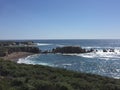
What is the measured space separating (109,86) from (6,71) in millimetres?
9679

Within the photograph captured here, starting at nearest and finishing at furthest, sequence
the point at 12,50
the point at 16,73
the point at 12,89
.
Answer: the point at 12,89 < the point at 16,73 < the point at 12,50

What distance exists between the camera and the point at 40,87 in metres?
14.9

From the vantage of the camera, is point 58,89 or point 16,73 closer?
point 58,89

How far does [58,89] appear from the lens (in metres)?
14.6

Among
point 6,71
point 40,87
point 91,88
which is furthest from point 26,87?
point 6,71

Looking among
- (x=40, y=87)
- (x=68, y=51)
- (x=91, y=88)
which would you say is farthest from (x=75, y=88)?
(x=68, y=51)

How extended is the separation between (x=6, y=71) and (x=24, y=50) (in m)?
70.2

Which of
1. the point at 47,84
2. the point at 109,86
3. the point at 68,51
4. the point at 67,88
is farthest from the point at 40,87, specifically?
the point at 68,51

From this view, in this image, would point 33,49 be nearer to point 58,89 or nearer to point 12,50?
point 12,50

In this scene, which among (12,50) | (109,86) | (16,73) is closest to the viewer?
(109,86)

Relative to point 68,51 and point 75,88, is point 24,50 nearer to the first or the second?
point 68,51

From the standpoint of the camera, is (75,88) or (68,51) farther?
(68,51)

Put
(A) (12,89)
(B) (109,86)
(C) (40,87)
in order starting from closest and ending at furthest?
1. (A) (12,89)
2. (C) (40,87)
3. (B) (109,86)

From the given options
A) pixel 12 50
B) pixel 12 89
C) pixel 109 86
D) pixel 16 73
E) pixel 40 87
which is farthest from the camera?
pixel 12 50
